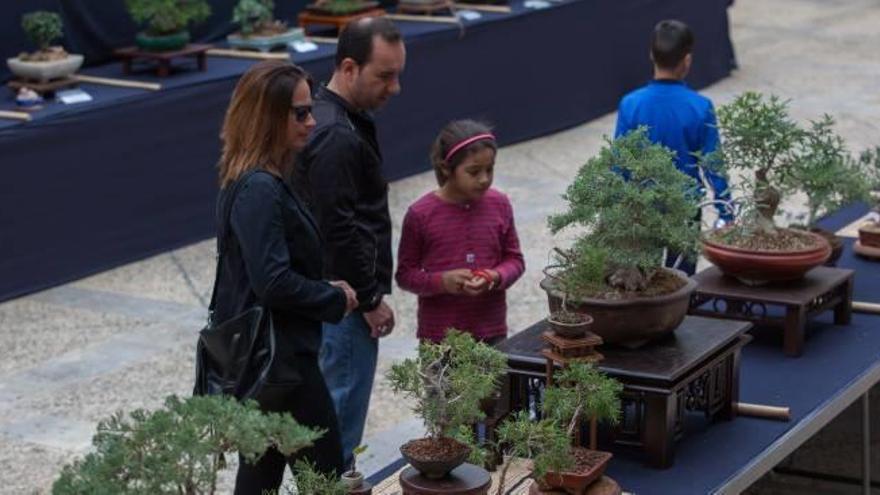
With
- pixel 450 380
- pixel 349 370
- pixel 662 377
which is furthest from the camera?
pixel 349 370

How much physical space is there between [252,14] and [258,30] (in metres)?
0.15

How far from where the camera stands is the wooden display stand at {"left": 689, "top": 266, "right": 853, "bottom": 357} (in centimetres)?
465

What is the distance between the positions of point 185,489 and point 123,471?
110 mm

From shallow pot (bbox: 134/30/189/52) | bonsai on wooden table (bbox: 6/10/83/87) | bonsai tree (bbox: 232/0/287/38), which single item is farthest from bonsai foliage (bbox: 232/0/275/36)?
bonsai on wooden table (bbox: 6/10/83/87)

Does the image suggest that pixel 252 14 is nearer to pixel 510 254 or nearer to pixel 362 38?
pixel 510 254

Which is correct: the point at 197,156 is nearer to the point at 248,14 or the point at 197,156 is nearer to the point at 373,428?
Result: the point at 248,14

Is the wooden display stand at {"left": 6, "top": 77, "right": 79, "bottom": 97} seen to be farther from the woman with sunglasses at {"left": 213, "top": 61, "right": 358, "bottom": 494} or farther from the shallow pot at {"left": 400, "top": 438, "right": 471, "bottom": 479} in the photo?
the shallow pot at {"left": 400, "top": 438, "right": 471, "bottom": 479}

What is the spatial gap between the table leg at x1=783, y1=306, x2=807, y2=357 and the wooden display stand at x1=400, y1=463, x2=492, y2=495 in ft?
5.07

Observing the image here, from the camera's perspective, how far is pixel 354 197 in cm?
463

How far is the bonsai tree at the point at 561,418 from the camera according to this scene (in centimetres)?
335

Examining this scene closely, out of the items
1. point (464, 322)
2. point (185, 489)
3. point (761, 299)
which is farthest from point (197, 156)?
point (185, 489)

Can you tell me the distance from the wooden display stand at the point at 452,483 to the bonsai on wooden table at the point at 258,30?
638cm

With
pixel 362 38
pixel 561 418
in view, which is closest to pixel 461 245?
pixel 362 38

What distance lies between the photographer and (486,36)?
35.3 ft
